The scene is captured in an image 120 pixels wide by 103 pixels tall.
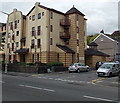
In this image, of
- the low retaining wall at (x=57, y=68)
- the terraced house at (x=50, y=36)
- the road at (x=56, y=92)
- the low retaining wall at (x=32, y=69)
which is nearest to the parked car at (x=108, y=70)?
the road at (x=56, y=92)

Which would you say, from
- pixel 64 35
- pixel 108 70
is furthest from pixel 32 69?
pixel 64 35

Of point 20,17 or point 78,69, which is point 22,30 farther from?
point 78,69

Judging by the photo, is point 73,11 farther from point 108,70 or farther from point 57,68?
point 108,70

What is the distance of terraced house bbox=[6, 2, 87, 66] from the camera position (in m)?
39.5

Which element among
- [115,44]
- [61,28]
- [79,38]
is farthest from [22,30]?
[115,44]

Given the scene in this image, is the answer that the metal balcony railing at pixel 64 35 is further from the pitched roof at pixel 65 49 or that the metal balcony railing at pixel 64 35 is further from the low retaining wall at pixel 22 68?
the low retaining wall at pixel 22 68

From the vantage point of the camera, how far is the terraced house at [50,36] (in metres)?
39.5

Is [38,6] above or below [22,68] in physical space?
above

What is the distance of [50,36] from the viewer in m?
39.8

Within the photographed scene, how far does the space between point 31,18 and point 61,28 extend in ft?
20.7

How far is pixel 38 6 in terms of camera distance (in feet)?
136

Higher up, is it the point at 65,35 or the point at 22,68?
the point at 65,35

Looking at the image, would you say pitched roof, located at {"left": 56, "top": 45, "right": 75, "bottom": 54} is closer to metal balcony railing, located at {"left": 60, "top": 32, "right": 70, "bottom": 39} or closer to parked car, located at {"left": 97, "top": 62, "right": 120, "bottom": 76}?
metal balcony railing, located at {"left": 60, "top": 32, "right": 70, "bottom": 39}

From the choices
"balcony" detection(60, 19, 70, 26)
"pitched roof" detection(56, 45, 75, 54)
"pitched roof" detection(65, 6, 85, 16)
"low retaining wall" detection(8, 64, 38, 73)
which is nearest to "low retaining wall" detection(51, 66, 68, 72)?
"low retaining wall" detection(8, 64, 38, 73)
